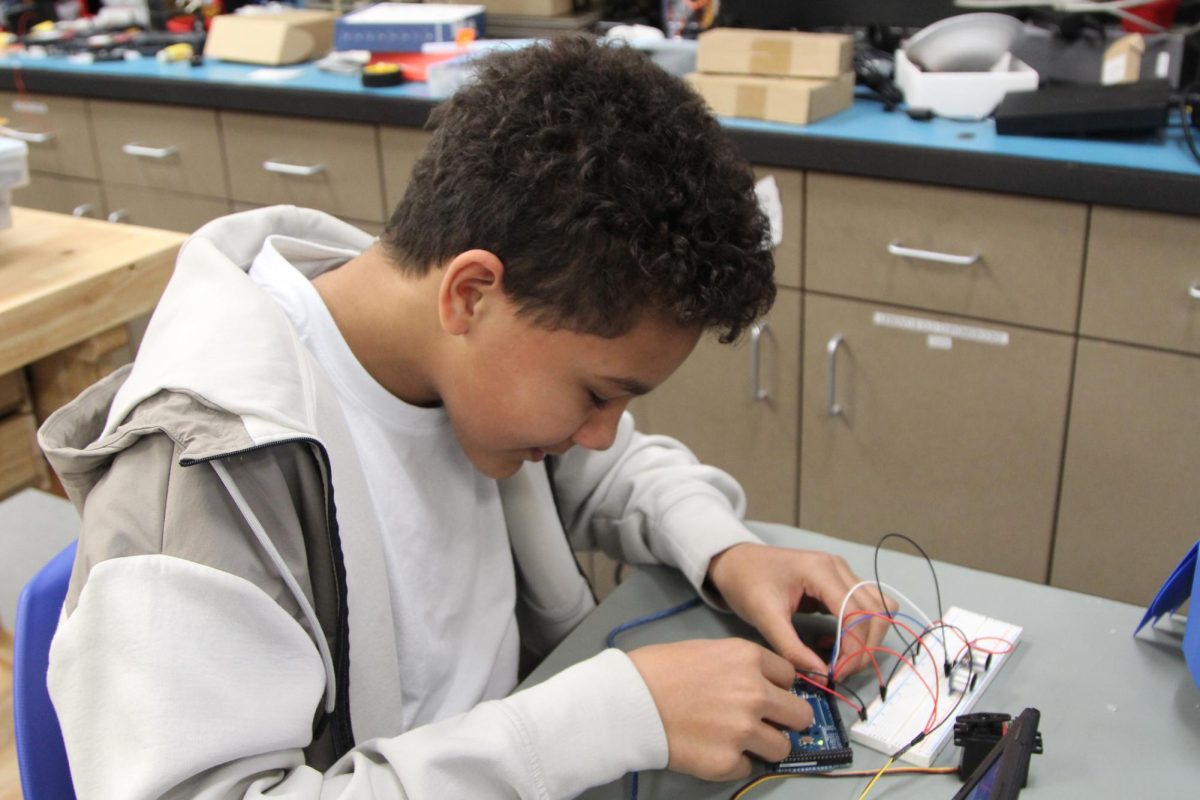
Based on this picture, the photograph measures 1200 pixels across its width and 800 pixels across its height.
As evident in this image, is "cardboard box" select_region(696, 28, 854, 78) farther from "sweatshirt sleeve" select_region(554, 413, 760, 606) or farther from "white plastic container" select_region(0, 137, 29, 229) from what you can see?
"white plastic container" select_region(0, 137, 29, 229)

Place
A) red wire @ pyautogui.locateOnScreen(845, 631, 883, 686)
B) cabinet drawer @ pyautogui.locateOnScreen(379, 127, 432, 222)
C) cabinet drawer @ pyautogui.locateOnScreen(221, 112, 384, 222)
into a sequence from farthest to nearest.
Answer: cabinet drawer @ pyautogui.locateOnScreen(221, 112, 384, 222), cabinet drawer @ pyautogui.locateOnScreen(379, 127, 432, 222), red wire @ pyautogui.locateOnScreen(845, 631, 883, 686)

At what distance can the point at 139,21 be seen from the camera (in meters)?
3.14

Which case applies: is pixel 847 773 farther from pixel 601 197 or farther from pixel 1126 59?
pixel 1126 59

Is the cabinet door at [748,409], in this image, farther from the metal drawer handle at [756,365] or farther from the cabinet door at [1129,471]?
the cabinet door at [1129,471]

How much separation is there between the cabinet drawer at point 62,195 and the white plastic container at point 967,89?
2.04m

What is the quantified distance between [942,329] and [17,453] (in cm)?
138

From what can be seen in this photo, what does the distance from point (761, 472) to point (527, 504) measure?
1138mm

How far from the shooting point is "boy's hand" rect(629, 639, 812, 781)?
784mm

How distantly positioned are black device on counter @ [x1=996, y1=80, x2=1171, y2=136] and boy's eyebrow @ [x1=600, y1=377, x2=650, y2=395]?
1142mm

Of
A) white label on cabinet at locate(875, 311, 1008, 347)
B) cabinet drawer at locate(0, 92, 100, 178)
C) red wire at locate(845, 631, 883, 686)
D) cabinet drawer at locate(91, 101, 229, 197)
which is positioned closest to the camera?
red wire at locate(845, 631, 883, 686)

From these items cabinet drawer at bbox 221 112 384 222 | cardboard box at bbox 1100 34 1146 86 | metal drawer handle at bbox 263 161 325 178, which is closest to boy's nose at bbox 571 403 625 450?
cardboard box at bbox 1100 34 1146 86

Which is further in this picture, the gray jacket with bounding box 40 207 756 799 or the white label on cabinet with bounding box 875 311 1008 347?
the white label on cabinet with bounding box 875 311 1008 347

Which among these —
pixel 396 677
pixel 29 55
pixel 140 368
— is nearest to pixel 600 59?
pixel 140 368

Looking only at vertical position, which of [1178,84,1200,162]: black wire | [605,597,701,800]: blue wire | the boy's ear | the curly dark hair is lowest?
[605,597,701,800]: blue wire
